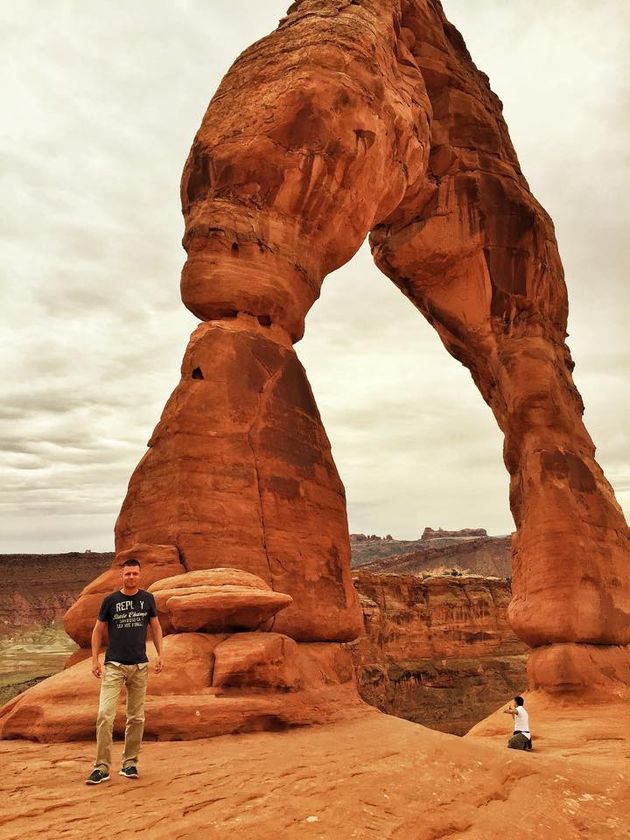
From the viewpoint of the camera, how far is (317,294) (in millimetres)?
10633

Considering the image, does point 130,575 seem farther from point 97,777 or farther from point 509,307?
point 509,307

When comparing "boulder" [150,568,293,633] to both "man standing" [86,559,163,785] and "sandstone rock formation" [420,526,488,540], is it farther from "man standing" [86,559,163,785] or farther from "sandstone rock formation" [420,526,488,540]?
"sandstone rock formation" [420,526,488,540]

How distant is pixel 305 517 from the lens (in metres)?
8.49

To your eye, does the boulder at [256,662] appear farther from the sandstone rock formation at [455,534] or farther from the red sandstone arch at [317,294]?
the sandstone rock formation at [455,534]

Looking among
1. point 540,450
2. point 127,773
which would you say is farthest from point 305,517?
point 540,450

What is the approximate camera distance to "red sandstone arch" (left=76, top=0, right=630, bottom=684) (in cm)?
816

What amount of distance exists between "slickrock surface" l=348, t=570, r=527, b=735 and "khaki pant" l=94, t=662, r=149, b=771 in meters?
25.2

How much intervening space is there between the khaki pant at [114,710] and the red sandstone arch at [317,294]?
2.88m

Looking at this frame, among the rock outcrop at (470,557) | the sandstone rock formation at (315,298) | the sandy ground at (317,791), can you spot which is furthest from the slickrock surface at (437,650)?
the sandy ground at (317,791)

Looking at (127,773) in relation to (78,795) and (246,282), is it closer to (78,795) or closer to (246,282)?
(78,795)

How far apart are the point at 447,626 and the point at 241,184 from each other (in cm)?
2845

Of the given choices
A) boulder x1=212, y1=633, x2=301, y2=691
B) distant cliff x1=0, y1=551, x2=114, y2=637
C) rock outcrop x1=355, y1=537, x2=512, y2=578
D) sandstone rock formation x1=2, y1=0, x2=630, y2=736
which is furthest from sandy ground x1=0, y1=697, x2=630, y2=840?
rock outcrop x1=355, y1=537, x2=512, y2=578

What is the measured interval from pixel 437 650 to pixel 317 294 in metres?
26.5

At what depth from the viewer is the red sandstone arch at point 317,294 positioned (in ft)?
26.8
